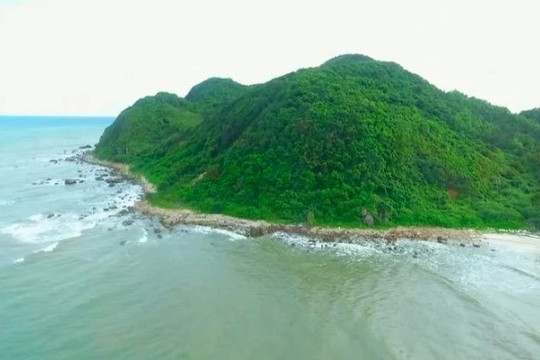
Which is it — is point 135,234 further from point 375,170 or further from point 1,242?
point 375,170

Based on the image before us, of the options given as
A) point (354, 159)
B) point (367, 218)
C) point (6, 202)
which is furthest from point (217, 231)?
point (6, 202)

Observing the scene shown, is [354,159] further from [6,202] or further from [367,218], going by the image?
[6,202]

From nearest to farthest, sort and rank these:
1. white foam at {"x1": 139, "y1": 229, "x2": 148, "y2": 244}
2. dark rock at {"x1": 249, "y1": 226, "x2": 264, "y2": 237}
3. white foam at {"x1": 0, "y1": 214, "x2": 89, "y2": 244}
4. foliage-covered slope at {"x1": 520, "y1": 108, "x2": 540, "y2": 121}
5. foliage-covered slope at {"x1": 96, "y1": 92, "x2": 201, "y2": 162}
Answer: white foam at {"x1": 139, "y1": 229, "x2": 148, "y2": 244} → white foam at {"x1": 0, "y1": 214, "x2": 89, "y2": 244} → dark rock at {"x1": 249, "y1": 226, "x2": 264, "y2": 237} → foliage-covered slope at {"x1": 520, "y1": 108, "x2": 540, "y2": 121} → foliage-covered slope at {"x1": 96, "y1": 92, "x2": 201, "y2": 162}

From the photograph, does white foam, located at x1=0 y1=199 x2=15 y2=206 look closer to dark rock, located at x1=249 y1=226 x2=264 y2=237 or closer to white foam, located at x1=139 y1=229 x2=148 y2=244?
white foam, located at x1=139 y1=229 x2=148 y2=244

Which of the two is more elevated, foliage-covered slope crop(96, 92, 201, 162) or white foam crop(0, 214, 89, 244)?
foliage-covered slope crop(96, 92, 201, 162)

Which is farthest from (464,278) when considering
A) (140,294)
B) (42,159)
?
(42,159)

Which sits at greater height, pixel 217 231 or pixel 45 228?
pixel 217 231

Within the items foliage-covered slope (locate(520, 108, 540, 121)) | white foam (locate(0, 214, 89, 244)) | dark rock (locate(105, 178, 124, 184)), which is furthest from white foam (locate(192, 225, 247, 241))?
foliage-covered slope (locate(520, 108, 540, 121))
